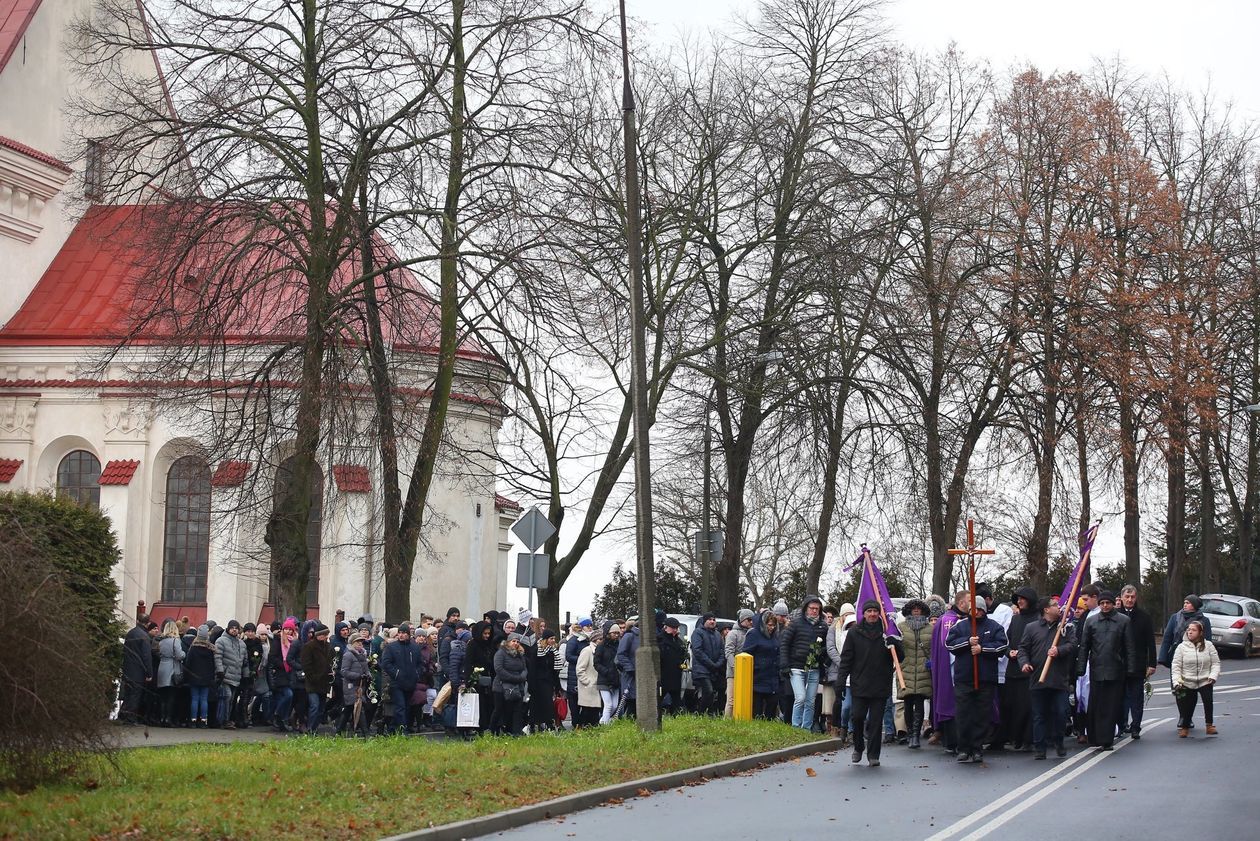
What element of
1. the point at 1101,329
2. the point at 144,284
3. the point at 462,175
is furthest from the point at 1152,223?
the point at 144,284

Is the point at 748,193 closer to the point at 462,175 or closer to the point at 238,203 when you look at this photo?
the point at 462,175

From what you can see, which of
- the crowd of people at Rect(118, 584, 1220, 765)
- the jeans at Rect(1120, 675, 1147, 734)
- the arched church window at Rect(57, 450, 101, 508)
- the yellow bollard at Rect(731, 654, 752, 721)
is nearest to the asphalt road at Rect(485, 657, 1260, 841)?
the jeans at Rect(1120, 675, 1147, 734)

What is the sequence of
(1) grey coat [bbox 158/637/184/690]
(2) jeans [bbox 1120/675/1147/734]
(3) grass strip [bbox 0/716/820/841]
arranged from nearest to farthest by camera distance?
(3) grass strip [bbox 0/716/820/841], (2) jeans [bbox 1120/675/1147/734], (1) grey coat [bbox 158/637/184/690]

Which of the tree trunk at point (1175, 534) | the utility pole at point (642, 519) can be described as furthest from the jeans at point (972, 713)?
the tree trunk at point (1175, 534)

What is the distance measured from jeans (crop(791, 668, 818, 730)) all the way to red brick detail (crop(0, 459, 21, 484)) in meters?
26.3

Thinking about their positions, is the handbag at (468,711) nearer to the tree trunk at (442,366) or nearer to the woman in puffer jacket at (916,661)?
the woman in puffer jacket at (916,661)

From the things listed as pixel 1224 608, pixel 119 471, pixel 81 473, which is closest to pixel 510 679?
pixel 119 471

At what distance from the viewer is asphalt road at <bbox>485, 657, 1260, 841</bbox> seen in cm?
1223

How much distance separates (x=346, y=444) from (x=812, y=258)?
10.7 m

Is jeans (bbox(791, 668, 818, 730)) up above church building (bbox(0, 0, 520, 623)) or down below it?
below

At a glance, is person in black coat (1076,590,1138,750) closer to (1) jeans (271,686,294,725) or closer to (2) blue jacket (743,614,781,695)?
(2) blue jacket (743,614,781,695)

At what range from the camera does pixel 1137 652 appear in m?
19.4

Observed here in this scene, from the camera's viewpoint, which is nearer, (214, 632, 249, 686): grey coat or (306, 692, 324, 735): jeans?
(306, 692, 324, 735): jeans

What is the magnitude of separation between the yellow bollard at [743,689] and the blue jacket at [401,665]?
14.9ft
